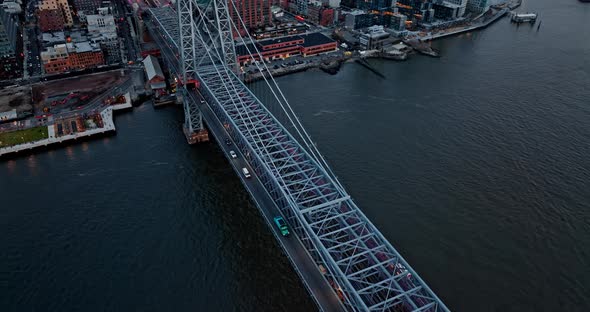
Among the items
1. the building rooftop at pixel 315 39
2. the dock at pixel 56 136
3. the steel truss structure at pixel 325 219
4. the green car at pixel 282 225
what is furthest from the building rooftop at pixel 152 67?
the green car at pixel 282 225

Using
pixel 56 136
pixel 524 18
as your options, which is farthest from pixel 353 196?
pixel 524 18

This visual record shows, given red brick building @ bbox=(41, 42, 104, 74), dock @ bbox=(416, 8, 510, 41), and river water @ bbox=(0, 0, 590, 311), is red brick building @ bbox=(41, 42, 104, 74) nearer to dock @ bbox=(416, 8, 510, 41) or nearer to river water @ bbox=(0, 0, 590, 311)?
river water @ bbox=(0, 0, 590, 311)

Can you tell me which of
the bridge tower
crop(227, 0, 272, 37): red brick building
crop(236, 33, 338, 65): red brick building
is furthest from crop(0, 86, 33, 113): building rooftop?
crop(227, 0, 272, 37): red brick building

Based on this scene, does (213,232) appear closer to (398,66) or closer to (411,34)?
(398,66)

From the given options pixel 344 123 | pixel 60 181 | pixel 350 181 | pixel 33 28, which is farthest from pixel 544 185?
pixel 33 28

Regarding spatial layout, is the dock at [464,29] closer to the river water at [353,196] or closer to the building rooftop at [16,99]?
the river water at [353,196]

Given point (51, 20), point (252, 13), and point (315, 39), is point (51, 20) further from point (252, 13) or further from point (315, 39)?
point (315, 39)
